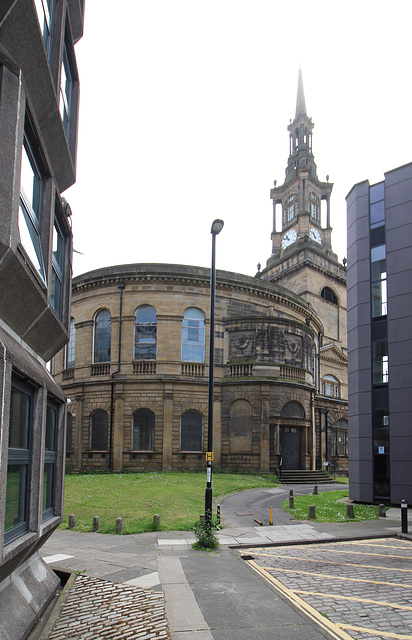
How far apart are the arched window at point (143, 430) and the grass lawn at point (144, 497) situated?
2.90m

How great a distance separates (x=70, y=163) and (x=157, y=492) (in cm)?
1662

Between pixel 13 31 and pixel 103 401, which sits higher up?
pixel 13 31

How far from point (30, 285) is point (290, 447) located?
99.7 ft

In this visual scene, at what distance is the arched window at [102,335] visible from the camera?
34.4 m

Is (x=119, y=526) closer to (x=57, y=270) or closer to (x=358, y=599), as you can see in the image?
(x=358, y=599)

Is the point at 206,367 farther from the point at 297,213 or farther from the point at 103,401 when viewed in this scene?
the point at 297,213

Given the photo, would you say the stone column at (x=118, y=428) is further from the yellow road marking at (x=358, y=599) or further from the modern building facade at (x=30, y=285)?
the yellow road marking at (x=358, y=599)

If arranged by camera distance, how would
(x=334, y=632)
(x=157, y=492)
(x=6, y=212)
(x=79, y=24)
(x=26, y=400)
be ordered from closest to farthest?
(x=6, y=212) < (x=26, y=400) < (x=334, y=632) < (x=79, y=24) < (x=157, y=492)

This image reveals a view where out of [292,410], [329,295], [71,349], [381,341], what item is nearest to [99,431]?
[71,349]

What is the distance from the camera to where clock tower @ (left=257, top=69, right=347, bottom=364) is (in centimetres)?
5866

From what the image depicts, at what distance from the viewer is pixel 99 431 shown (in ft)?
110

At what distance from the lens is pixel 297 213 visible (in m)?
65.6

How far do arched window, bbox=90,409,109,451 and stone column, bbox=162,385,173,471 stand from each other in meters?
3.81

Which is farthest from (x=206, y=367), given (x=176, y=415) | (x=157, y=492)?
(x=157, y=492)
